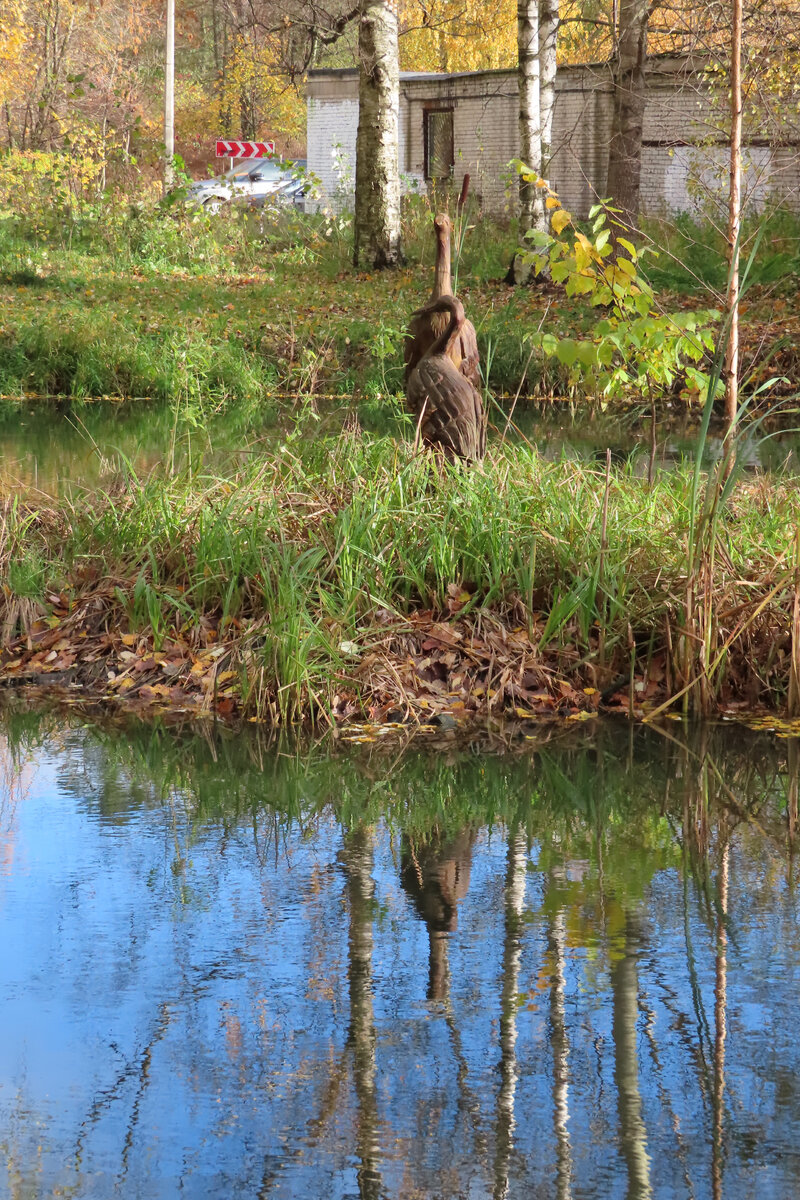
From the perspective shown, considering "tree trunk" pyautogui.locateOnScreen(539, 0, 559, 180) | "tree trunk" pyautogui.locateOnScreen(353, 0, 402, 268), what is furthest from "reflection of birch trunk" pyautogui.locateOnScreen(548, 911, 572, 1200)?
"tree trunk" pyautogui.locateOnScreen(353, 0, 402, 268)

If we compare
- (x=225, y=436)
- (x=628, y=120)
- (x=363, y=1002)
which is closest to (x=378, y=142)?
(x=628, y=120)

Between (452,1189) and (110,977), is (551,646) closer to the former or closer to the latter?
(110,977)

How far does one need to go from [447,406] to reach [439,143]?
27.2 meters

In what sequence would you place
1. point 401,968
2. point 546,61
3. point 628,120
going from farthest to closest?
point 546,61 < point 628,120 < point 401,968

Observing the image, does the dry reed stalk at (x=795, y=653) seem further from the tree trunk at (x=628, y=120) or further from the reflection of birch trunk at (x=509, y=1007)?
the tree trunk at (x=628, y=120)

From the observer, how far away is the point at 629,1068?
3.87 meters

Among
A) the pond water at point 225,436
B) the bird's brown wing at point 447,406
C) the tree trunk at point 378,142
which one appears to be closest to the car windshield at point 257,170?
the tree trunk at point 378,142

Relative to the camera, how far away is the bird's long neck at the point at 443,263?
29.6 ft

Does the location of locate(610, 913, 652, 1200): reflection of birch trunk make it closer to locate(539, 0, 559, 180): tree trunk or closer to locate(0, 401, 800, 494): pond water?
locate(0, 401, 800, 494): pond water

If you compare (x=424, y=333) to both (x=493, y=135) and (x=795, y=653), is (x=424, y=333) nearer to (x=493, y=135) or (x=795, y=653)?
(x=795, y=653)

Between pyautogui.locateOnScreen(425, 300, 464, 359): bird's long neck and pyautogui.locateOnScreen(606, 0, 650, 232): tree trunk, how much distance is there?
12146 millimetres

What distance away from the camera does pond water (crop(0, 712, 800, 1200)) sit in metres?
3.46

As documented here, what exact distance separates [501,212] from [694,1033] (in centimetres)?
2906

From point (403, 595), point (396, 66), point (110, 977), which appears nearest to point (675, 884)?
point (110, 977)
